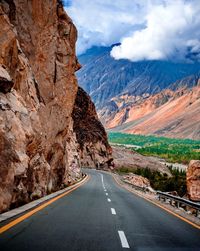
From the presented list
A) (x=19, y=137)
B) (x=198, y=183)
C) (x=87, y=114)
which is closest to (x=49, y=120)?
(x=19, y=137)

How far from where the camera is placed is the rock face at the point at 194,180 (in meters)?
40.6

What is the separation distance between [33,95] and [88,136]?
7659cm

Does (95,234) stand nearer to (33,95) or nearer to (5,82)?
(5,82)

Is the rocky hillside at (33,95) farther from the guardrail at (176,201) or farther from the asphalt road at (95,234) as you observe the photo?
the guardrail at (176,201)

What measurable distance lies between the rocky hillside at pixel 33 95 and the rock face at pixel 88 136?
6374 centimetres

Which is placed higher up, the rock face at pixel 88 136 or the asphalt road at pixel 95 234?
the rock face at pixel 88 136

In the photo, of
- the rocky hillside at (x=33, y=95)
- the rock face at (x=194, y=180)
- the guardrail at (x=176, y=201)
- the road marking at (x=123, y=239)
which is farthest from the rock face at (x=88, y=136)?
the road marking at (x=123, y=239)

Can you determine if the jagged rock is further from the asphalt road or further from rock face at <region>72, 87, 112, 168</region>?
rock face at <region>72, 87, 112, 168</region>

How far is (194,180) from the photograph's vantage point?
41.2m

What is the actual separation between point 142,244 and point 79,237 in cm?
151

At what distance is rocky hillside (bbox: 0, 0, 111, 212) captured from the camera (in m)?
13.2

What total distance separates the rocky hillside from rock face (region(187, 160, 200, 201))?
17787 millimetres

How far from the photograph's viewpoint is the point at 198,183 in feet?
134

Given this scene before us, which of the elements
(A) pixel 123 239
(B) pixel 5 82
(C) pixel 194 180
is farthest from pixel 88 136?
(A) pixel 123 239
